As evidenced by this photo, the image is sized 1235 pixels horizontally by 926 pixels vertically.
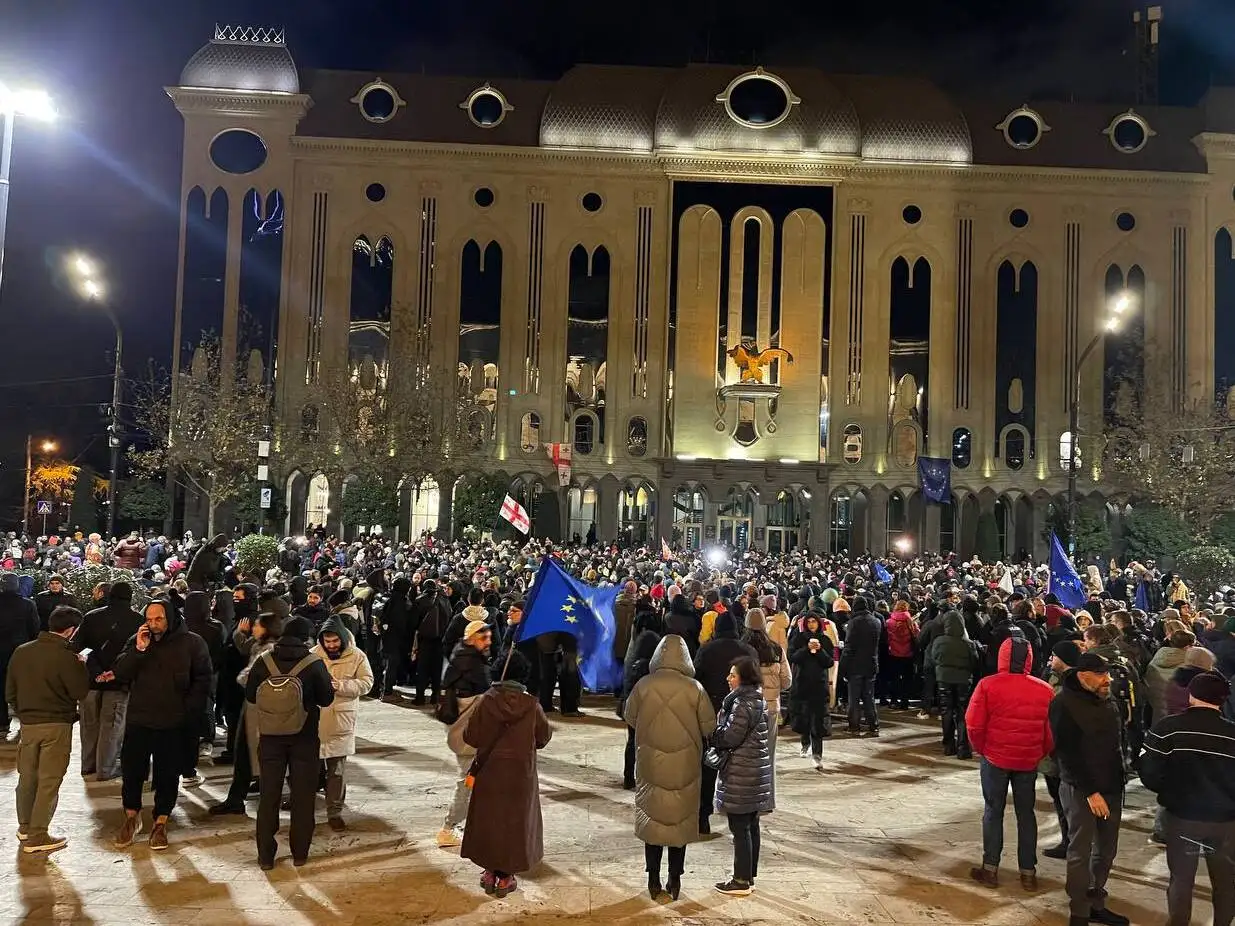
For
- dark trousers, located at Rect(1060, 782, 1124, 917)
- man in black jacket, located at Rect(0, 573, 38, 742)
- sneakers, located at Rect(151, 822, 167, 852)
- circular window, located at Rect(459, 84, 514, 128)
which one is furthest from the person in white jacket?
circular window, located at Rect(459, 84, 514, 128)

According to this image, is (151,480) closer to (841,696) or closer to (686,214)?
(686,214)

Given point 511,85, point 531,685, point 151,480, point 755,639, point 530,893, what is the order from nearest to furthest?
point 530,893, point 755,639, point 531,685, point 151,480, point 511,85

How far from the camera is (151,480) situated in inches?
1570

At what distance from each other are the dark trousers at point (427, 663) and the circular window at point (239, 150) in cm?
3361

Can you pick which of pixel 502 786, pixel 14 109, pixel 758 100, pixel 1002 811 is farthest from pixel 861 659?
pixel 758 100

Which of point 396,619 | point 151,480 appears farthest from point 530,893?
point 151,480

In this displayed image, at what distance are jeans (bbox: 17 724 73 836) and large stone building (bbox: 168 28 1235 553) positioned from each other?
33.5m

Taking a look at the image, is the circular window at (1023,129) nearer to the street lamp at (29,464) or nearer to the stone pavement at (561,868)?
the stone pavement at (561,868)

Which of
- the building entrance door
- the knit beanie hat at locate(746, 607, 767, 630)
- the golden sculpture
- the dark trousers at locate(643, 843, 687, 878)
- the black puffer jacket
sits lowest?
the dark trousers at locate(643, 843, 687, 878)

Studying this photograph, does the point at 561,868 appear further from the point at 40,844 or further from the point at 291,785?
the point at 40,844

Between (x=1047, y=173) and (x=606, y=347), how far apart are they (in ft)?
64.2

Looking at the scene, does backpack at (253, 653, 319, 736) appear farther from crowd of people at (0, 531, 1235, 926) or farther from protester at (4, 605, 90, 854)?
protester at (4, 605, 90, 854)

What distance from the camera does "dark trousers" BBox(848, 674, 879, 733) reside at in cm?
1191

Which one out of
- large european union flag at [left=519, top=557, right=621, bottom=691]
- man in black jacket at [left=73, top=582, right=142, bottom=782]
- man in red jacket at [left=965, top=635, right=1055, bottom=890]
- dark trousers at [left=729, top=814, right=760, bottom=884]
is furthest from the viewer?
large european union flag at [left=519, top=557, right=621, bottom=691]
